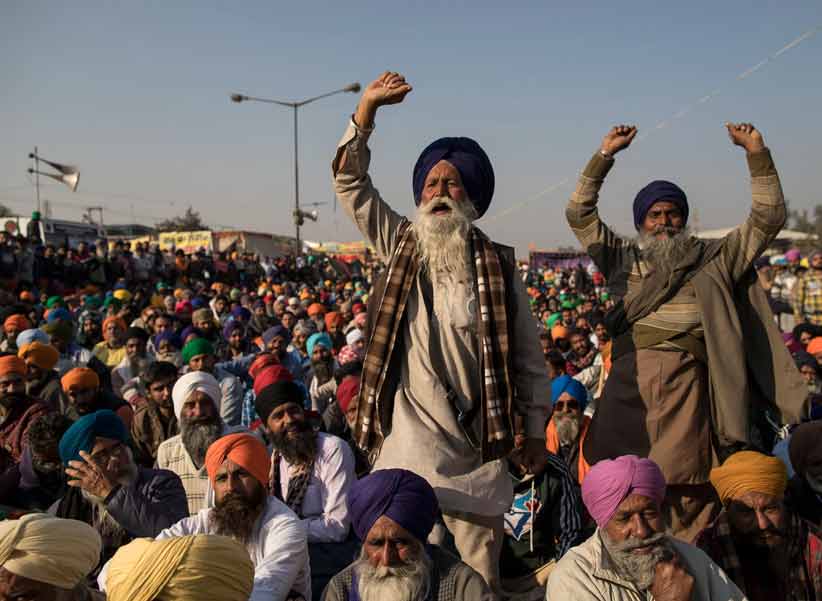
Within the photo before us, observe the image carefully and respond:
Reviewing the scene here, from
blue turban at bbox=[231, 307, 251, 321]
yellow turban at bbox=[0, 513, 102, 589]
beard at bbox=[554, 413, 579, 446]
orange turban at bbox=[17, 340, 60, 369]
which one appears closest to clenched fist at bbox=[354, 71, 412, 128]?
yellow turban at bbox=[0, 513, 102, 589]

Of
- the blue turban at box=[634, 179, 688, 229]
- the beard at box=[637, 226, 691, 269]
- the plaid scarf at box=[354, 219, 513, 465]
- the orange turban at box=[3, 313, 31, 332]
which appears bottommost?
the orange turban at box=[3, 313, 31, 332]

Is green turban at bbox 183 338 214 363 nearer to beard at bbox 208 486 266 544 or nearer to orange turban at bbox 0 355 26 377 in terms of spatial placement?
orange turban at bbox 0 355 26 377

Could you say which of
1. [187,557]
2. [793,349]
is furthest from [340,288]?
[187,557]

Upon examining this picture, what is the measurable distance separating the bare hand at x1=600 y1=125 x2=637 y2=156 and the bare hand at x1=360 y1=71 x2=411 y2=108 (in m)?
1.19

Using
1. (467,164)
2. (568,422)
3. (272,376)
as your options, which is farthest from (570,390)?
(467,164)

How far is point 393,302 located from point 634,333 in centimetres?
136

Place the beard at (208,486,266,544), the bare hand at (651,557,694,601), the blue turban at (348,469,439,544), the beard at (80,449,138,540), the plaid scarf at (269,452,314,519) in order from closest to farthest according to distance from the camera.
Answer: the bare hand at (651,557,694,601), the blue turban at (348,469,439,544), the beard at (208,486,266,544), the beard at (80,449,138,540), the plaid scarf at (269,452,314,519)

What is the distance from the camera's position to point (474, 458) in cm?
312

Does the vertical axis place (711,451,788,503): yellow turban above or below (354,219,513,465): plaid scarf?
Result: below

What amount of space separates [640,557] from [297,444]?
2222 millimetres

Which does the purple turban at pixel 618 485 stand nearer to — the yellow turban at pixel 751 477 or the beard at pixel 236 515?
the yellow turban at pixel 751 477

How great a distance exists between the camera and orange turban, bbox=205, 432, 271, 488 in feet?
11.8

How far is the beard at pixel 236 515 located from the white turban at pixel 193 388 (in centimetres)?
188

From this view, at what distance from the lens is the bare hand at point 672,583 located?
2676 mm
